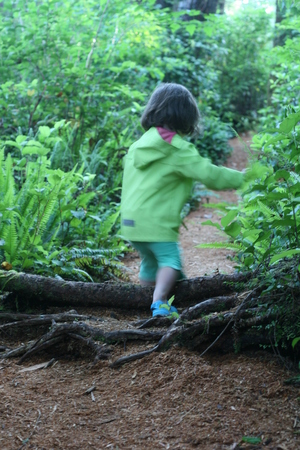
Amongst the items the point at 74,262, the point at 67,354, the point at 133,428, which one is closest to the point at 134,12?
the point at 74,262

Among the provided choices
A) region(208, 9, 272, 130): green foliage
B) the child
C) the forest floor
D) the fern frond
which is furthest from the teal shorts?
region(208, 9, 272, 130): green foliage

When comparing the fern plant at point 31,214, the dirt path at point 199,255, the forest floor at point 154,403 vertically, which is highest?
the fern plant at point 31,214

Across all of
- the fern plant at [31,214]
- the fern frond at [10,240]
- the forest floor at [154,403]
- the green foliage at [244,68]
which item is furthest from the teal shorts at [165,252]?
the green foliage at [244,68]

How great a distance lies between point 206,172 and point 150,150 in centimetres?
44

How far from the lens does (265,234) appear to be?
2.47m

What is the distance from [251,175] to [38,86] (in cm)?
561

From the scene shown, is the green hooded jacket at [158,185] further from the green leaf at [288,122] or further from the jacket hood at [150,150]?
the green leaf at [288,122]

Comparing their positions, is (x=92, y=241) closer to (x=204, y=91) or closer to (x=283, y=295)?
(x=283, y=295)

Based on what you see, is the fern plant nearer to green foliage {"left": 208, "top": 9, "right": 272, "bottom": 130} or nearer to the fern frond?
the fern frond

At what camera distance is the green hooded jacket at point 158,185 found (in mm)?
3514

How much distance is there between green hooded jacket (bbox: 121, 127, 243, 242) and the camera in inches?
138

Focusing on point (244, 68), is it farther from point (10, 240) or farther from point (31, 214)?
point (10, 240)

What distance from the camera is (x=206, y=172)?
11.2 ft

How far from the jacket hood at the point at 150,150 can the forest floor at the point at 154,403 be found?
4.22 feet
